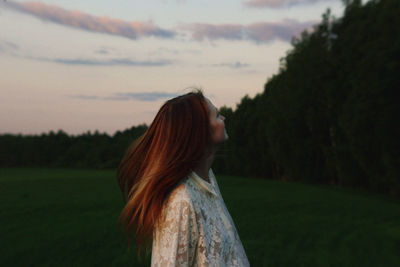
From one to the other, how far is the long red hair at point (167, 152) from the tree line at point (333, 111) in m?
9.19

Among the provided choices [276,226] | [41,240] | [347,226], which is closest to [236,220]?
[276,226]

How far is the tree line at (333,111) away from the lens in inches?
644

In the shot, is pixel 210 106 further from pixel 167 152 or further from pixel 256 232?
pixel 256 232

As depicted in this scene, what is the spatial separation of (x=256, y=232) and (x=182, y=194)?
8228 millimetres

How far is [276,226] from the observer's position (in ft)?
33.8

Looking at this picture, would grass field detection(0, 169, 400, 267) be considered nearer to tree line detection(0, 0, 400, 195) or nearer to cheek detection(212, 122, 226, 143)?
tree line detection(0, 0, 400, 195)

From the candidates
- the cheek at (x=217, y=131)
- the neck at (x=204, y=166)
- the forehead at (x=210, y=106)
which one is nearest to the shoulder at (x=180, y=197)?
the neck at (x=204, y=166)

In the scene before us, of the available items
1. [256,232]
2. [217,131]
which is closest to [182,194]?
[217,131]

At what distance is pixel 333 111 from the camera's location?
21.2 metres

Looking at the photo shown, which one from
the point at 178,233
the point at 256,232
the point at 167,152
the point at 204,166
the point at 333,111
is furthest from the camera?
the point at 333,111

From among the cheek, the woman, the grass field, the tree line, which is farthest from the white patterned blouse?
the tree line

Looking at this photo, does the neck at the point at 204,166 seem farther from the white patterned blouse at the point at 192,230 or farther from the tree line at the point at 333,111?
the tree line at the point at 333,111

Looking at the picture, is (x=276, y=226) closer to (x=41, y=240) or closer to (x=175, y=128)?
(x=41, y=240)

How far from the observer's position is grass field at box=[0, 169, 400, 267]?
291 inches
